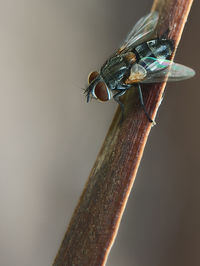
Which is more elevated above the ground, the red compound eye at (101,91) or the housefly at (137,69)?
the housefly at (137,69)

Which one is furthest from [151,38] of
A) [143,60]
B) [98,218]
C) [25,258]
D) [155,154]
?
[25,258]

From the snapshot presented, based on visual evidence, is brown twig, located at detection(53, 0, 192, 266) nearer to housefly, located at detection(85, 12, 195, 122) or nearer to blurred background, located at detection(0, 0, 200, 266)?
housefly, located at detection(85, 12, 195, 122)

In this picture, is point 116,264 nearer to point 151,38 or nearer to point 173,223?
point 173,223

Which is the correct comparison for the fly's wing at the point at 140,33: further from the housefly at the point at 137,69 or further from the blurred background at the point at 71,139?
the blurred background at the point at 71,139

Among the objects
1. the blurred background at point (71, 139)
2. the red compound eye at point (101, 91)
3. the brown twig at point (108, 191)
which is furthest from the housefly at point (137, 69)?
the blurred background at point (71, 139)

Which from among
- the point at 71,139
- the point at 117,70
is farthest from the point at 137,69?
the point at 71,139

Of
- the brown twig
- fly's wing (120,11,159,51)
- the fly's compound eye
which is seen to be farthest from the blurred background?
the brown twig
